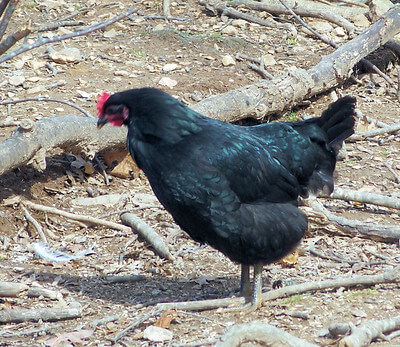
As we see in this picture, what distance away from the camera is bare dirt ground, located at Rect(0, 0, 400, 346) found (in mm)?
4680

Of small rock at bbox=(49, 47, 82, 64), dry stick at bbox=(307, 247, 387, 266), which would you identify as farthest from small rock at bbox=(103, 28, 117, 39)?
dry stick at bbox=(307, 247, 387, 266)

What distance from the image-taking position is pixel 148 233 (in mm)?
6016

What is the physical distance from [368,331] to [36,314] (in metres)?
2.36

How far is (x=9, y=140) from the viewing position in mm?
5980

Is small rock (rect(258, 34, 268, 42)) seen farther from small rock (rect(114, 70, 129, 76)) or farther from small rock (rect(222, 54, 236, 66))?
small rock (rect(114, 70, 129, 76))

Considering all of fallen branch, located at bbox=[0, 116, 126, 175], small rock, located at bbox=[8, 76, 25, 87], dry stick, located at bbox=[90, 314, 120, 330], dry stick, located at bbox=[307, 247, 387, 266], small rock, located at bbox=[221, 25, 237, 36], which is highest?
small rock, located at bbox=[221, 25, 237, 36]

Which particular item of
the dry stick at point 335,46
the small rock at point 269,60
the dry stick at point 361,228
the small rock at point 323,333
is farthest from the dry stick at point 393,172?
the small rock at point 323,333

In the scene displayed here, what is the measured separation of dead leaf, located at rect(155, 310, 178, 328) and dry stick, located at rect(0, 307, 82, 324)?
66 cm

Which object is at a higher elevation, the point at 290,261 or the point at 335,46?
the point at 335,46

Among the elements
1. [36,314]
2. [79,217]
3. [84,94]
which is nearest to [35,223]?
[79,217]

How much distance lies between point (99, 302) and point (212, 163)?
1553 millimetres

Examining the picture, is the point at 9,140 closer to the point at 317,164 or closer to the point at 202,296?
the point at 202,296

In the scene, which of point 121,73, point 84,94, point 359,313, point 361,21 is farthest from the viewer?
point 361,21

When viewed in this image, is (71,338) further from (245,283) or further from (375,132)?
(375,132)
